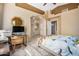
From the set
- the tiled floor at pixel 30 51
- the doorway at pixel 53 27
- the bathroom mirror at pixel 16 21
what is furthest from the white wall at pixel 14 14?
the doorway at pixel 53 27

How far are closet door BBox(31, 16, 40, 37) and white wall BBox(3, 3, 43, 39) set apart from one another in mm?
51

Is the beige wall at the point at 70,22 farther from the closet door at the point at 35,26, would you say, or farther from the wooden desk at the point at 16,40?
the wooden desk at the point at 16,40

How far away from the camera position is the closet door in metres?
1.77

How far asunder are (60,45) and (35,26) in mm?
506

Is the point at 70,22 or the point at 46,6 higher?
the point at 46,6

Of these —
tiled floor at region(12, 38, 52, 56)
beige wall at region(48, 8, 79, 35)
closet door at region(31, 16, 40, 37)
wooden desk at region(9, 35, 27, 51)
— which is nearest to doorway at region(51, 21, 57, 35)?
beige wall at region(48, 8, 79, 35)

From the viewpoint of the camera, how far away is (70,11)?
69.1 inches

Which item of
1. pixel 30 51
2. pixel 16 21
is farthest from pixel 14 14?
pixel 30 51

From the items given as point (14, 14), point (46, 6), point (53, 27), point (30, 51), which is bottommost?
point (30, 51)

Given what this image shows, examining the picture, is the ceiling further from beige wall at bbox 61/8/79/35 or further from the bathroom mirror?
the bathroom mirror

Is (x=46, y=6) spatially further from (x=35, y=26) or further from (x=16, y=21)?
(x=16, y=21)

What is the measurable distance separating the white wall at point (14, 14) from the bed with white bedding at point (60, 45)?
32cm

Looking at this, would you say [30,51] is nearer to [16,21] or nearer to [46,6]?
[16,21]

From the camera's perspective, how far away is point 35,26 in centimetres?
178
